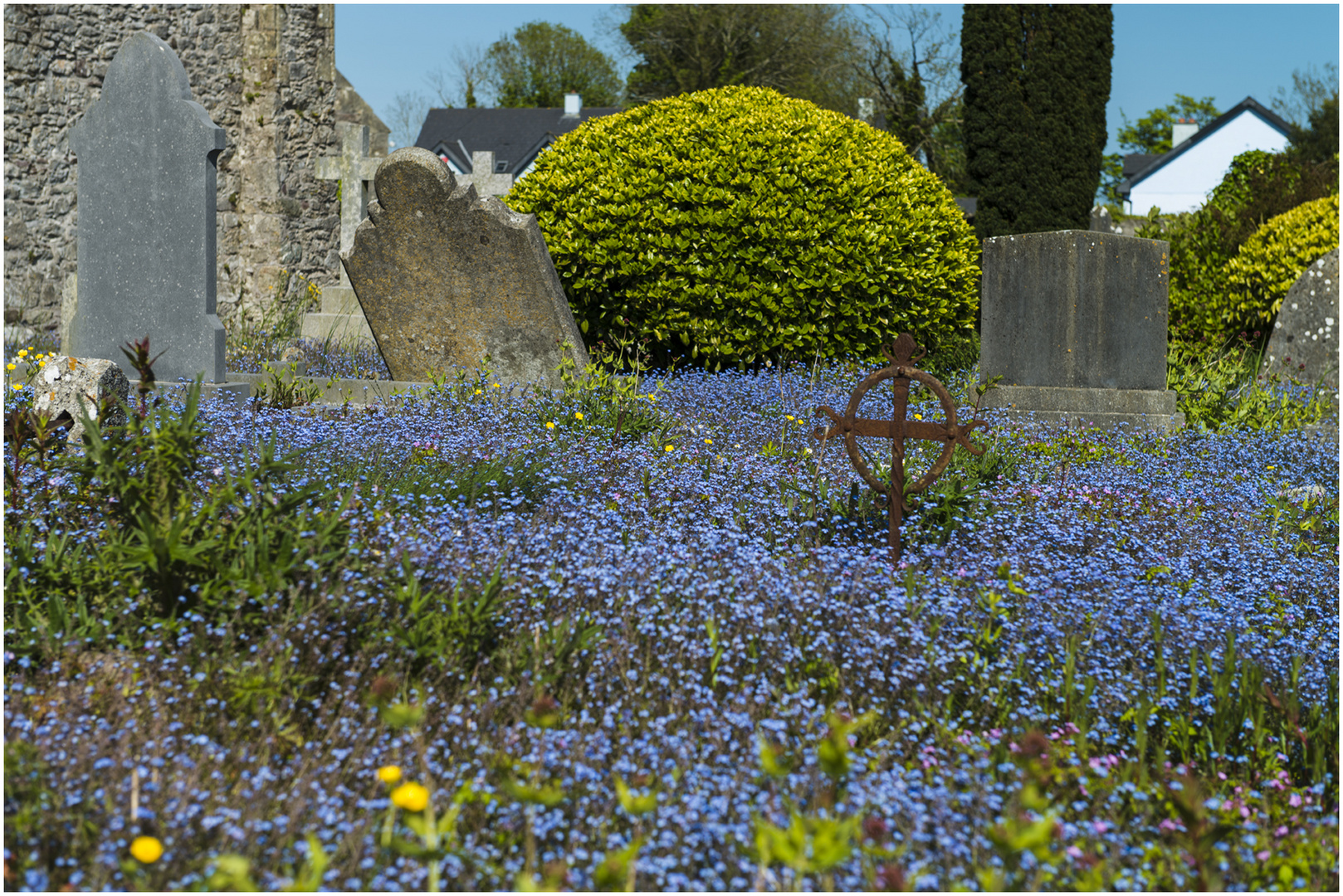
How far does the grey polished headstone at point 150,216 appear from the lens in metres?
6.46

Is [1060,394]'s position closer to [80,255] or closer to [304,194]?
[80,255]

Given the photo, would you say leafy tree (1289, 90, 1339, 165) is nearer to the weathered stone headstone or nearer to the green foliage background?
the green foliage background

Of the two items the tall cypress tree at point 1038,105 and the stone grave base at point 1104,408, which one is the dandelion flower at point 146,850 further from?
the tall cypress tree at point 1038,105

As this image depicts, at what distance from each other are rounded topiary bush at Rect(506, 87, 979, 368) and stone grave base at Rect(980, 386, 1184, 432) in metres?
1.43

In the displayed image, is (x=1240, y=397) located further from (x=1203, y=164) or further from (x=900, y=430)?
(x=1203, y=164)

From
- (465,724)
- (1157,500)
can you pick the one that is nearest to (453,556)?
(465,724)

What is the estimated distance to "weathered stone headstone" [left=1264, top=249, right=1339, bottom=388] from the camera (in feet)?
26.9

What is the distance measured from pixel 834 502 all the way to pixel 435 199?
12.5 feet

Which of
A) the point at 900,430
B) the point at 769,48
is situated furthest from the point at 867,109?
the point at 900,430

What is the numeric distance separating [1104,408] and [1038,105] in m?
9.89

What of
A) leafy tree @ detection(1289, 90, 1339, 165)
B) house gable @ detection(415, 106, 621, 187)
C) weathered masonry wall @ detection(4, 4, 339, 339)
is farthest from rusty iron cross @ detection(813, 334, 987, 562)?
house gable @ detection(415, 106, 621, 187)

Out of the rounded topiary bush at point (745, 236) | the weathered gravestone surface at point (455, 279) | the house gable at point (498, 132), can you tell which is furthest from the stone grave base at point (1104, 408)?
the house gable at point (498, 132)

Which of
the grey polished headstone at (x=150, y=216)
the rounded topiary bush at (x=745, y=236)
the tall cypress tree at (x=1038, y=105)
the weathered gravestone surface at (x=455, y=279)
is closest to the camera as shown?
the weathered gravestone surface at (x=455, y=279)

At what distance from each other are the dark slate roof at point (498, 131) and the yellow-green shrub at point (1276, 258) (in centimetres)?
3528
